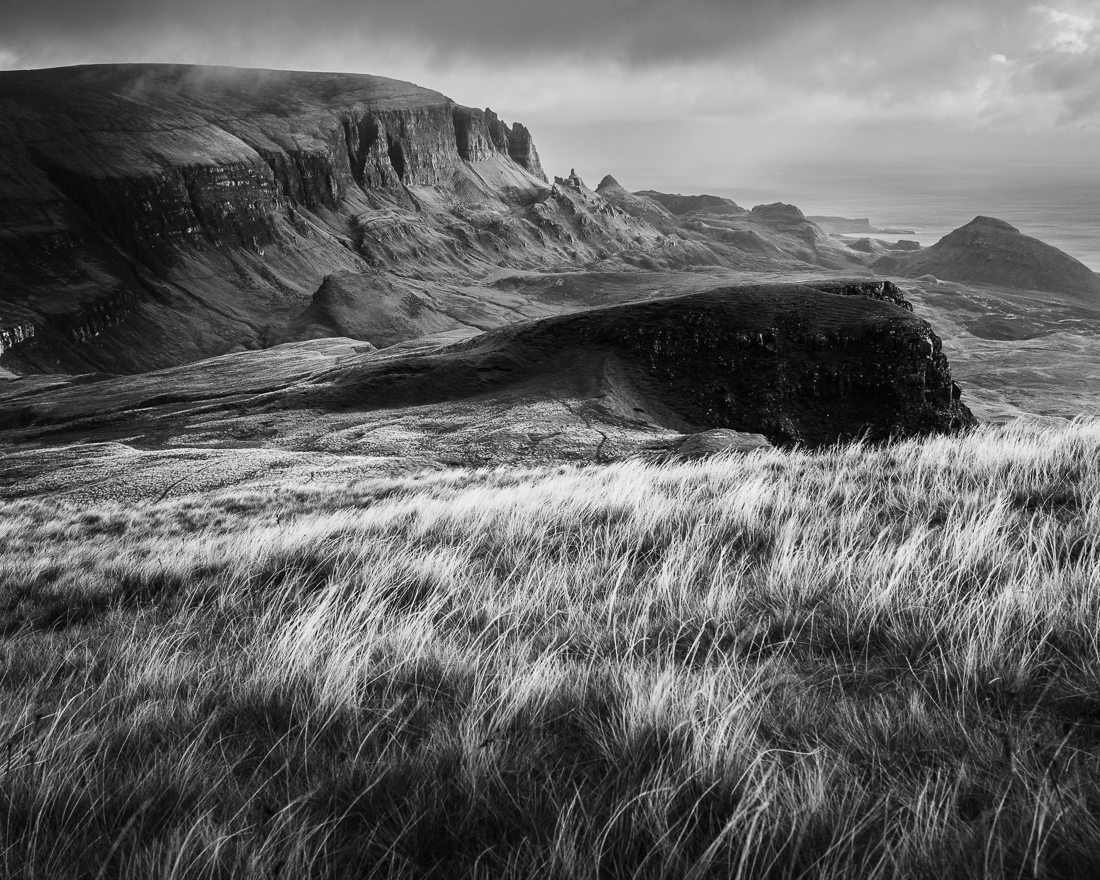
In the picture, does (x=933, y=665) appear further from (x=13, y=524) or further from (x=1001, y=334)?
(x=1001, y=334)

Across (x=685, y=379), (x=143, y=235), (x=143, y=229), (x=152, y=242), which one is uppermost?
(x=143, y=229)

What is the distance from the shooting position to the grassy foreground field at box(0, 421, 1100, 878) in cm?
152

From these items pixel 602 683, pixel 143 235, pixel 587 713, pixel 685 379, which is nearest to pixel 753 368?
pixel 685 379

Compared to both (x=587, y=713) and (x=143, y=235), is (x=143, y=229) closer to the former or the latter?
(x=143, y=235)

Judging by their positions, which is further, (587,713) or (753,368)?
(753,368)

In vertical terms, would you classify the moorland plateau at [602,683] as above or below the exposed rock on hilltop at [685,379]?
above

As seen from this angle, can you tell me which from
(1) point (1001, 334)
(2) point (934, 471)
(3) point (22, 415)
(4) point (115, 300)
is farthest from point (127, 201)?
(1) point (1001, 334)

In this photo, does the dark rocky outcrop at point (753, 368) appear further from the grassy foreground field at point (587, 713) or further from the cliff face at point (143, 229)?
the cliff face at point (143, 229)

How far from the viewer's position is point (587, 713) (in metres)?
2.13

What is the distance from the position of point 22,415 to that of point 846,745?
73093mm

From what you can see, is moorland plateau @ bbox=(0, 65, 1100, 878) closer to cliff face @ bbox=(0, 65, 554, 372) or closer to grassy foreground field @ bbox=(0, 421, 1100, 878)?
grassy foreground field @ bbox=(0, 421, 1100, 878)

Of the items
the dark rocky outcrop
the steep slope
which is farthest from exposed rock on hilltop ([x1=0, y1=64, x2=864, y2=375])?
the dark rocky outcrop

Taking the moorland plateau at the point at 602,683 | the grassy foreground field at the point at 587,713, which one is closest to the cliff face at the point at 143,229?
the moorland plateau at the point at 602,683

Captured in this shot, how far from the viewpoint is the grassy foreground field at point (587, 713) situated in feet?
4.98
